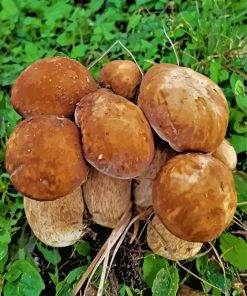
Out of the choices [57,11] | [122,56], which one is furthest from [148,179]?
[57,11]

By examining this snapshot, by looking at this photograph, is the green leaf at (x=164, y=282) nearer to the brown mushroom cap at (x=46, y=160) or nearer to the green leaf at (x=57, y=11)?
the brown mushroom cap at (x=46, y=160)

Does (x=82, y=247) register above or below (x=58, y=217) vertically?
below

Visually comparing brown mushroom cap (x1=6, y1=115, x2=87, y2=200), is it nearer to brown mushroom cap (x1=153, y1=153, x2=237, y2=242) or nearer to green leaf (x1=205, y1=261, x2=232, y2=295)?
brown mushroom cap (x1=153, y1=153, x2=237, y2=242)

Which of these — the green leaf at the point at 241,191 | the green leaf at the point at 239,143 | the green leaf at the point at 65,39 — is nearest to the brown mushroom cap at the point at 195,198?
the green leaf at the point at 241,191

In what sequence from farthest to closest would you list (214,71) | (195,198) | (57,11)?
(57,11)
(214,71)
(195,198)

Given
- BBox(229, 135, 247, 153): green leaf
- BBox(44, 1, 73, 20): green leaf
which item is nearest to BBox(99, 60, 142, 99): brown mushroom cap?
BBox(229, 135, 247, 153): green leaf

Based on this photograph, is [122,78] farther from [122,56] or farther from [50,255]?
[122,56]

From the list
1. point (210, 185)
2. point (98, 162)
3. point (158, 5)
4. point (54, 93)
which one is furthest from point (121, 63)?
point (158, 5)

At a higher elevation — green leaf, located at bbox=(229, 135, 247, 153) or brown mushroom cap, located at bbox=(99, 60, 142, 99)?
brown mushroom cap, located at bbox=(99, 60, 142, 99)
